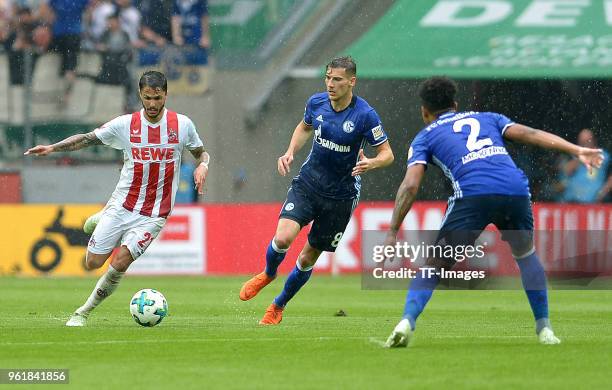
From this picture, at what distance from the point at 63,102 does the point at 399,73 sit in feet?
19.1

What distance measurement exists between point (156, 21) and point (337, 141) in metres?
12.0

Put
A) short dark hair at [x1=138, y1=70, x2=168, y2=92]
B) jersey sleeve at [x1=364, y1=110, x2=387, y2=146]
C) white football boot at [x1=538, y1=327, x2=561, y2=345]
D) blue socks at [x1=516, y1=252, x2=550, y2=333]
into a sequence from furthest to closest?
jersey sleeve at [x1=364, y1=110, x2=387, y2=146] → short dark hair at [x1=138, y1=70, x2=168, y2=92] → white football boot at [x1=538, y1=327, x2=561, y2=345] → blue socks at [x1=516, y1=252, x2=550, y2=333]

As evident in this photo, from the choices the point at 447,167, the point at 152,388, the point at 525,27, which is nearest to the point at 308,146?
the point at 525,27

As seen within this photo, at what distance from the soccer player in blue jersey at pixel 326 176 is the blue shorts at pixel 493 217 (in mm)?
2632

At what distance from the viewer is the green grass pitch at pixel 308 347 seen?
7.71 m

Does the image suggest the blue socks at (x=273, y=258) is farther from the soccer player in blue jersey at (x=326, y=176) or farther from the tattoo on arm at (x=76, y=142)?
the tattoo on arm at (x=76, y=142)

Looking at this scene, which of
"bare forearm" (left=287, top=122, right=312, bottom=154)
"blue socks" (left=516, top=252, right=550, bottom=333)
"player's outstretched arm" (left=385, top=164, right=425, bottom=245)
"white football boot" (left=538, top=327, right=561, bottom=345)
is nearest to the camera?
"player's outstretched arm" (left=385, top=164, right=425, bottom=245)

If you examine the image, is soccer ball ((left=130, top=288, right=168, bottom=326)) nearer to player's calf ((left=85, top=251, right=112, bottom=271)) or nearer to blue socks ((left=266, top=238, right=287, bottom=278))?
player's calf ((left=85, top=251, right=112, bottom=271))

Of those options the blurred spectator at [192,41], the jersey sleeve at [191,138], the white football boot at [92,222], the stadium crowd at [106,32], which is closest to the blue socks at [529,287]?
the jersey sleeve at [191,138]

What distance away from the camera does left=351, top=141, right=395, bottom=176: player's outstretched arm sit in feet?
36.4

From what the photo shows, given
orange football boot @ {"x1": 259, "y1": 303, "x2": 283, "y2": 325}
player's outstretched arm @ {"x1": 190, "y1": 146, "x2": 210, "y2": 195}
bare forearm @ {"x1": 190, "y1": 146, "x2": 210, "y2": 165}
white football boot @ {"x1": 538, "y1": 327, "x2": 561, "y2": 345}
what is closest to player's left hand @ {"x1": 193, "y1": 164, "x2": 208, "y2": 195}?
player's outstretched arm @ {"x1": 190, "y1": 146, "x2": 210, "y2": 195}

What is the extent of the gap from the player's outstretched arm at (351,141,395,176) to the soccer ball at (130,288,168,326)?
2013 mm

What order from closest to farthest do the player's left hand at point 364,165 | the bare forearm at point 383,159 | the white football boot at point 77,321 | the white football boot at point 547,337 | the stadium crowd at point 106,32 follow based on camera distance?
the white football boot at point 547,337
the player's left hand at point 364,165
the white football boot at point 77,321
the bare forearm at point 383,159
the stadium crowd at point 106,32

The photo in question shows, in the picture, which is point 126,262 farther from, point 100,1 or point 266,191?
point 100,1
